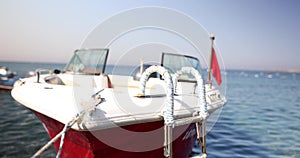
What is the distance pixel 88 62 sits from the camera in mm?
6078

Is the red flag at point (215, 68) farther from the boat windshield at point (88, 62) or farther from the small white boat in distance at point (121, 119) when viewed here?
the boat windshield at point (88, 62)

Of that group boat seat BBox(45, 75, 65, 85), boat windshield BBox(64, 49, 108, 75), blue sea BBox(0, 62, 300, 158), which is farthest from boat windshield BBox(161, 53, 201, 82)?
boat seat BBox(45, 75, 65, 85)

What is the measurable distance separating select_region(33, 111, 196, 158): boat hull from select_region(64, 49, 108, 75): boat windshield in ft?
9.03

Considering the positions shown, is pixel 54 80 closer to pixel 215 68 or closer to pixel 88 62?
pixel 88 62

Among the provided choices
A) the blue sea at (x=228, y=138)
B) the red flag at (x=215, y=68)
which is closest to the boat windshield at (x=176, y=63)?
the red flag at (x=215, y=68)

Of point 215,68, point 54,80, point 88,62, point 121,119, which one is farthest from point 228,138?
point 54,80

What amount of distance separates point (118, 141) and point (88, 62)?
3841 millimetres

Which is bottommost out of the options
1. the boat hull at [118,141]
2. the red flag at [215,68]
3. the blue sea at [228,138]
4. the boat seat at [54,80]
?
the blue sea at [228,138]

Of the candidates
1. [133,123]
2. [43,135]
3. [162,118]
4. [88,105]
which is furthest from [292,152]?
[43,135]

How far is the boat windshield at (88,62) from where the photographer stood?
5688mm

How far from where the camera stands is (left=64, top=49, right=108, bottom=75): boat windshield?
5.69 metres

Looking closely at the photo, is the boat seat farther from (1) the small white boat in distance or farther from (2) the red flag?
(2) the red flag

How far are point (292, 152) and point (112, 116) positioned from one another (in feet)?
21.4

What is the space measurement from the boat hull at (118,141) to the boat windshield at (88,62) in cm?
275
